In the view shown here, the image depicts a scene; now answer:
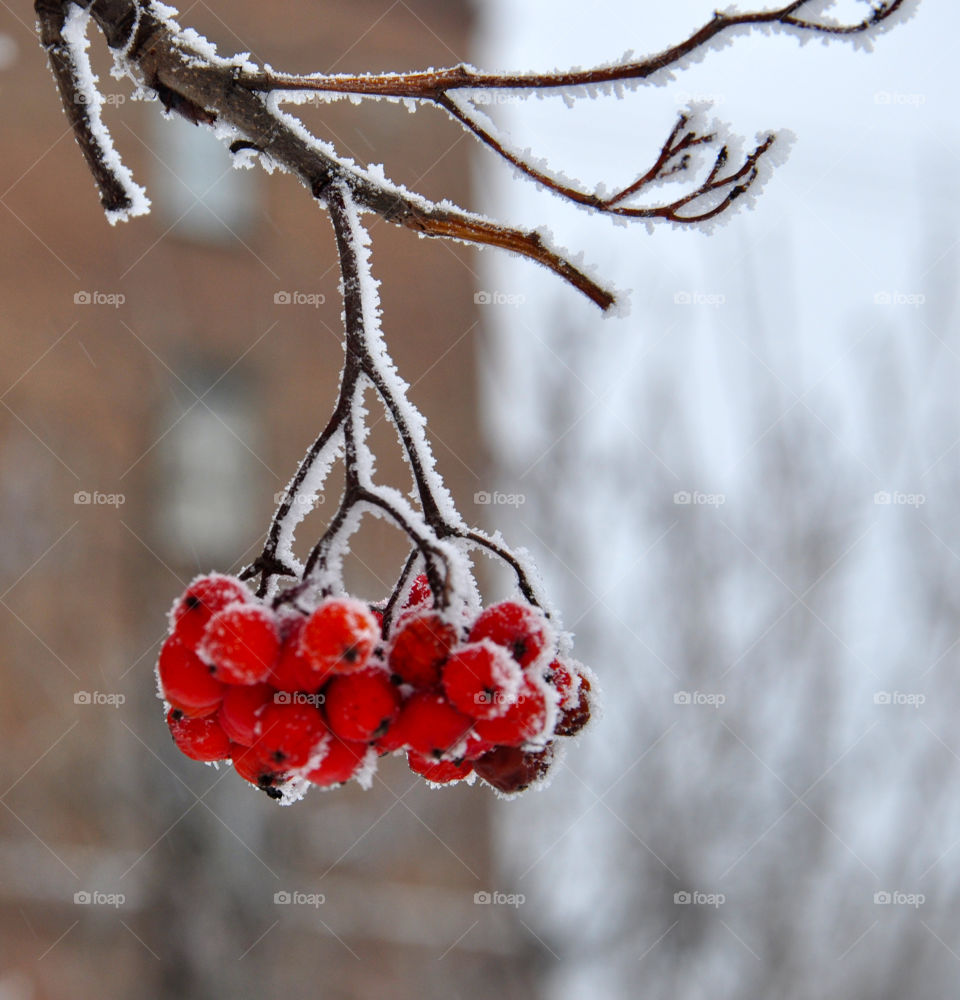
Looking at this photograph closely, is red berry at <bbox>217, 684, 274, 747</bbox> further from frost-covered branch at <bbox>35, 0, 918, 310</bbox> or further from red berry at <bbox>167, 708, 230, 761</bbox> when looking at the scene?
frost-covered branch at <bbox>35, 0, 918, 310</bbox>

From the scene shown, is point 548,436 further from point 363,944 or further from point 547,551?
point 363,944

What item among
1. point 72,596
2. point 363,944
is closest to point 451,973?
point 363,944

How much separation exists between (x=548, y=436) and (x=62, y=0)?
548 centimetres

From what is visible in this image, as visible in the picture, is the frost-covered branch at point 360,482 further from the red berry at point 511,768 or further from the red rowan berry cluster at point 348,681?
the red berry at point 511,768

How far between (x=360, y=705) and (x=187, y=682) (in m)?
0.18

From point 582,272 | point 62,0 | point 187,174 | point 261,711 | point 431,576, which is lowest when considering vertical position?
point 261,711

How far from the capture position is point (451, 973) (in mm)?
7395

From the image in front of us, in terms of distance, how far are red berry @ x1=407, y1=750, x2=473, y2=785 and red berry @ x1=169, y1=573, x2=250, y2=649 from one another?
0.25m

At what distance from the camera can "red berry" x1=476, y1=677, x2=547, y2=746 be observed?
3.11 ft

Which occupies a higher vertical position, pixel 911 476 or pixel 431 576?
pixel 911 476

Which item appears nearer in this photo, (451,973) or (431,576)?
(431,576)
